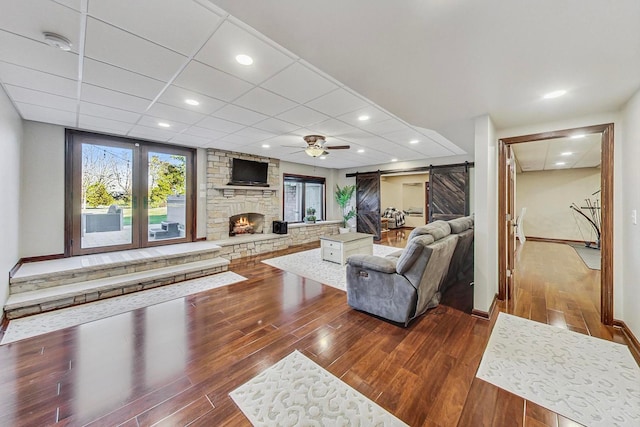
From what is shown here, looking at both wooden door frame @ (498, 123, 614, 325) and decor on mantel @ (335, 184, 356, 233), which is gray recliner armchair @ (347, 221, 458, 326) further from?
decor on mantel @ (335, 184, 356, 233)

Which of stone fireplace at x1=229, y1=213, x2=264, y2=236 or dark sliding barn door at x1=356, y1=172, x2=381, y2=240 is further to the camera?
dark sliding barn door at x1=356, y1=172, x2=381, y2=240

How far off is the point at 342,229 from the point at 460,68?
6.54m

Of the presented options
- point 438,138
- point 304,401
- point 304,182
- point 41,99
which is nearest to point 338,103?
point 438,138

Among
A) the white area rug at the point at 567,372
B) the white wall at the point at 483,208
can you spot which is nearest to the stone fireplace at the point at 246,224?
the white wall at the point at 483,208

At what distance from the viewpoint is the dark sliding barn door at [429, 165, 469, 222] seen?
632 cm

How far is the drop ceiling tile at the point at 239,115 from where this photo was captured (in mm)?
3154

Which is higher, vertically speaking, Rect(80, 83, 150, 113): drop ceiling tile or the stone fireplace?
Rect(80, 83, 150, 113): drop ceiling tile

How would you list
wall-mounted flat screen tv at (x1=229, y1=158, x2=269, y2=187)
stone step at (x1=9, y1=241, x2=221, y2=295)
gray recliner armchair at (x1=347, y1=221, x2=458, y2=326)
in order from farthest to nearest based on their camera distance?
wall-mounted flat screen tv at (x1=229, y1=158, x2=269, y2=187) → stone step at (x1=9, y1=241, x2=221, y2=295) → gray recliner armchair at (x1=347, y1=221, x2=458, y2=326)

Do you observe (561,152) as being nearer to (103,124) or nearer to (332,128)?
(332,128)

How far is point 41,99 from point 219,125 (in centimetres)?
195

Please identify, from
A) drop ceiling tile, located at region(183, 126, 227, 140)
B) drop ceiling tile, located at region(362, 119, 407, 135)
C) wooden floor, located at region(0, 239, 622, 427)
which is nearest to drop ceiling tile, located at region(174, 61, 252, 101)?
drop ceiling tile, located at region(183, 126, 227, 140)

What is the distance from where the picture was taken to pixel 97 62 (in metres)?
2.09

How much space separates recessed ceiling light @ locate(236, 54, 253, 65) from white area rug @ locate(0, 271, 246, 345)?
309 centimetres

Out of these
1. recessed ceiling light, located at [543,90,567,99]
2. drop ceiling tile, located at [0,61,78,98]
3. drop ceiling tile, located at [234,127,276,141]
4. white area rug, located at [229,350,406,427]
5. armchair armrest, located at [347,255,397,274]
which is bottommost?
white area rug, located at [229,350,406,427]
